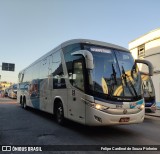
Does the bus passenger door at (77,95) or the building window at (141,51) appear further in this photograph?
the building window at (141,51)

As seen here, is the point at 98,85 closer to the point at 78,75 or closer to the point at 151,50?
the point at 78,75

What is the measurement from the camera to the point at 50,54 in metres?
12.4

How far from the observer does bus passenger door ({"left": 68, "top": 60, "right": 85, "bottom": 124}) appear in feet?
26.7

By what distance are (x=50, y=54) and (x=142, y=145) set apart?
699 cm

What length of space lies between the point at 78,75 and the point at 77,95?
2.28 ft

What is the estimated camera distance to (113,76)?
8.21 metres

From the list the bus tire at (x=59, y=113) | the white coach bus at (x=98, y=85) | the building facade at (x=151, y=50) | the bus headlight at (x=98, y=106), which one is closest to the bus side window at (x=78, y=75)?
the white coach bus at (x=98, y=85)

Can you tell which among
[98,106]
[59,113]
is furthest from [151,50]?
[98,106]

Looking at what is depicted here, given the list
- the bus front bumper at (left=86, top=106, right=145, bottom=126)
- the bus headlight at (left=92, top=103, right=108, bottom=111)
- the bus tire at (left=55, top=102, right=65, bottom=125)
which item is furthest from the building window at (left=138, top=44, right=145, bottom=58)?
the bus headlight at (left=92, top=103, right=108, bottom=111)

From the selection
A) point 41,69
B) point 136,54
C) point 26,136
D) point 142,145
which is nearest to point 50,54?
point 41,69

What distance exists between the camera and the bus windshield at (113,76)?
7898mm

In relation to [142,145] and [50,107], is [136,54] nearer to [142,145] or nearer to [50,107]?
[50,107]

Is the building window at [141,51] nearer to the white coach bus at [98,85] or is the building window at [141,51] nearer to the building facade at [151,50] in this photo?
the building facade at [151,50]

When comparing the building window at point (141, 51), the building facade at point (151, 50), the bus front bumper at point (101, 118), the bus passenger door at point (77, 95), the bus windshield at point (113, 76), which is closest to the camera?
the bus front bumper at point (101, 118)
